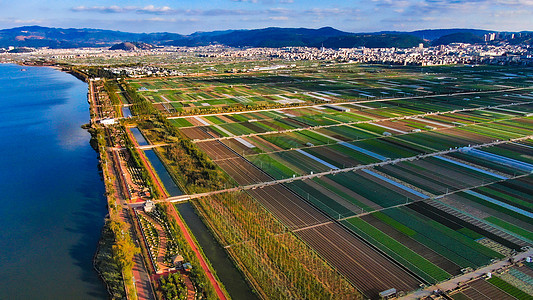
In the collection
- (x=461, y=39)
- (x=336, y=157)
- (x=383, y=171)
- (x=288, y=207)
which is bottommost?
(x=288, y=207)

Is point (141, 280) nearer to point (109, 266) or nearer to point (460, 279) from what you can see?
point (109, 266)

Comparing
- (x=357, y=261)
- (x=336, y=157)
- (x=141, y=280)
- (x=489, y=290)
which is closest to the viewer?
(x=489, y=290)

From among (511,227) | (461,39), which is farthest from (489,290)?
(461,39)

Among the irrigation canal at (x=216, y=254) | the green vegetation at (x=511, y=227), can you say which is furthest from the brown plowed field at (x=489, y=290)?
the irrigation canal at (x=216, y=254)

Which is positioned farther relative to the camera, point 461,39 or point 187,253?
point 461,39

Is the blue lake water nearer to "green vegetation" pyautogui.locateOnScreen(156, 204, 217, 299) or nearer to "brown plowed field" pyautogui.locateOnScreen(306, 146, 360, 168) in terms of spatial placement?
"green vegetation" pyautogui.locateOnScreen(156, 204, 217, 299)

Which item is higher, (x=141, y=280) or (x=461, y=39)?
(x=461, y=39)

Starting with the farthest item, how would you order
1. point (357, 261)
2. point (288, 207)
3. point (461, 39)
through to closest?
point (461, 39), point (288, 207), point (357, 261)
